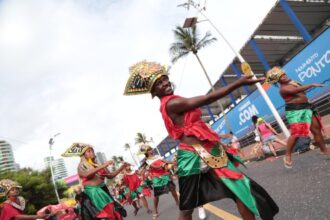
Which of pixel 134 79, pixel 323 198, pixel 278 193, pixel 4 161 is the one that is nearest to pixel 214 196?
pixel 134 79

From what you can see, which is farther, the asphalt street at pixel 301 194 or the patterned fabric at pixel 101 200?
the patterned fabric at pixel 101 200

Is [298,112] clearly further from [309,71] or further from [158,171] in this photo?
[309,71]

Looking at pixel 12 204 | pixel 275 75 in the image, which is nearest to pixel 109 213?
pixel 12 204

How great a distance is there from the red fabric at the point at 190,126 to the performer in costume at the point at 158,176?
17.2 feet

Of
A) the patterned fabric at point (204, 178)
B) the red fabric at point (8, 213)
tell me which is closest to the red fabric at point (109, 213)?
the red fabric at point (8, 213)

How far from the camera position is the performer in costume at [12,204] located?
4492 millimetres

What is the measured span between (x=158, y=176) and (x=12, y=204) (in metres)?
4.10

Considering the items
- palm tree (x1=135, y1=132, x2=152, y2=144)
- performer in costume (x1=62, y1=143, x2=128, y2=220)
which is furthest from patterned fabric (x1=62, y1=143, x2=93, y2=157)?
palm tree (x1=135, y1=132, x2=152, y2=144)

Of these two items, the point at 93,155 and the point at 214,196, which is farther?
the point at 93,155

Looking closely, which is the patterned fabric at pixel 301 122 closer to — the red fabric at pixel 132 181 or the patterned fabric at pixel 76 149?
the patterned fabric at pixel 76 149

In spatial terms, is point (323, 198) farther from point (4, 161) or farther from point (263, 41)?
point (4, 161)

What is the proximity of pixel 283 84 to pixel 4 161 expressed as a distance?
19949cm

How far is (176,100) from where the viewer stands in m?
2.67

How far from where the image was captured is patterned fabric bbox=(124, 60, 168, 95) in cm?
297
